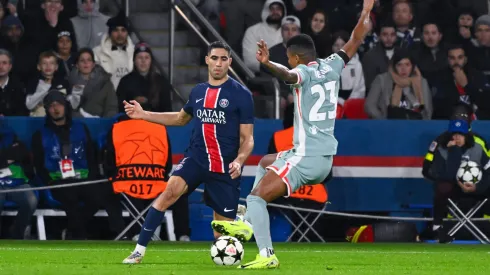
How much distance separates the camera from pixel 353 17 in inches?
800

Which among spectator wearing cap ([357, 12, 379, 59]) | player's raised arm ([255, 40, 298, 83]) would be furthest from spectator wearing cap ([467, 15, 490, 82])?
player's raised arm ([255, 40, 298, 83])

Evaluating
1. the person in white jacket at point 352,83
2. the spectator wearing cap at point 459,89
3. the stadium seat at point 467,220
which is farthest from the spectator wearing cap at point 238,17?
the stadium seat at point 467,220

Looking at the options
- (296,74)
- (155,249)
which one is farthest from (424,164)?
(296,74)

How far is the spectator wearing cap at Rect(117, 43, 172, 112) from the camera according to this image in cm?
1775

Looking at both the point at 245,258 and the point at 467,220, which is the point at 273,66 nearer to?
the point at 245,258

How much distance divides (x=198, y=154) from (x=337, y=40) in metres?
7.57

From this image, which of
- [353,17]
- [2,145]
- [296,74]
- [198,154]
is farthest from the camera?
[353,17]

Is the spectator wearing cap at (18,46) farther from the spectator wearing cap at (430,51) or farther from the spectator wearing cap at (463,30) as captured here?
the spectator wearing cap at (463,30)

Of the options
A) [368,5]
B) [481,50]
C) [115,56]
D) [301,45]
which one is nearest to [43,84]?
[115,56]

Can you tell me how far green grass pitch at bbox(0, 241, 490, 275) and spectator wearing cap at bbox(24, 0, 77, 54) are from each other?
3802 millimetres

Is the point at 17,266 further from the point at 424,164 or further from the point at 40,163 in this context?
the point at 424,164

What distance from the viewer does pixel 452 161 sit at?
685 inches

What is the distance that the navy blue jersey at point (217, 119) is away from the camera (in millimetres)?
12219

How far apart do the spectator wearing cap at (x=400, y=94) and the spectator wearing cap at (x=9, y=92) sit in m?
4.87
